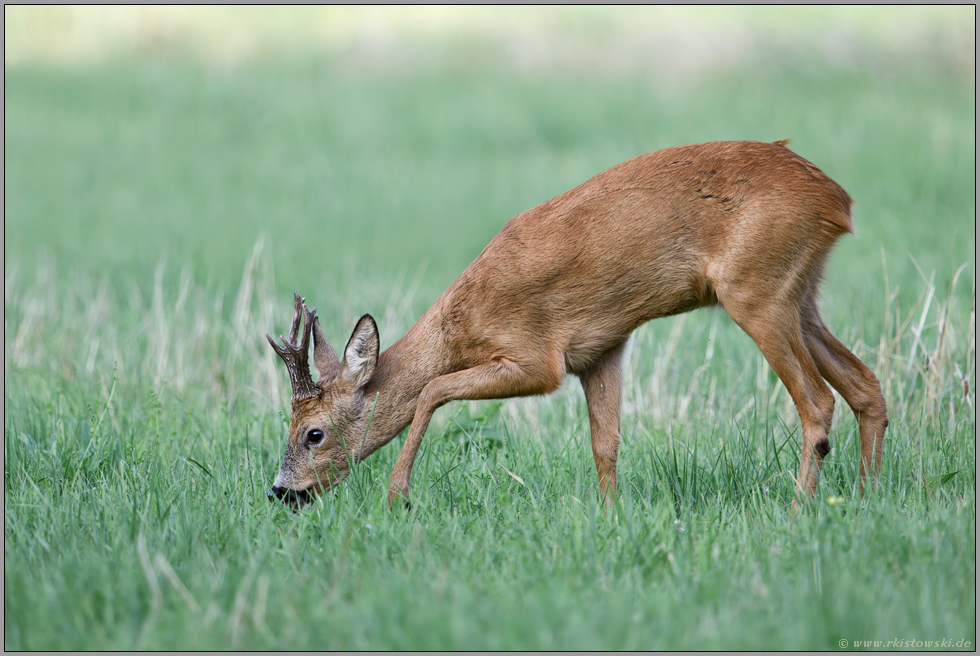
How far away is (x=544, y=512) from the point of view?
15.5ft

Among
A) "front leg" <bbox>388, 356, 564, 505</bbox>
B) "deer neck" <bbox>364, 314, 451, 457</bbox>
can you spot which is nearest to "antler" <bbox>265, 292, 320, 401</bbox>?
"deer neck" <bbox>364, 314, 451, 457</bbox>

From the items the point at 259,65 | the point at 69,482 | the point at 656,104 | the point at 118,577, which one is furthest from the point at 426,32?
the point at 118,577

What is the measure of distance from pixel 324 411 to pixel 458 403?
95.5 inches

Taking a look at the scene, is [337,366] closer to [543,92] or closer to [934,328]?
[934,328]

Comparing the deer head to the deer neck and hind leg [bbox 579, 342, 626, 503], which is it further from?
hind leg [bbox 579, 342, 626, 503]

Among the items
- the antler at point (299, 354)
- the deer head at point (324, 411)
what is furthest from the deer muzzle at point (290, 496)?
the antler at point (299, 354)

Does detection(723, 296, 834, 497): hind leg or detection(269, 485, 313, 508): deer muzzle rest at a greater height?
detection(723, 296, 834, 497): hind leg

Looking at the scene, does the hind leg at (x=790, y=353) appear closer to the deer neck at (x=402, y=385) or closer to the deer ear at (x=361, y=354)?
the deer neck at (x=402, y=385)

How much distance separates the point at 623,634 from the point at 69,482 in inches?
132

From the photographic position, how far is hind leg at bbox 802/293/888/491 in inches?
211

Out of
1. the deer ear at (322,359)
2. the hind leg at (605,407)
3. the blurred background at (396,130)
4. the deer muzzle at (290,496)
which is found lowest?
the deer muzzle at (290,496)

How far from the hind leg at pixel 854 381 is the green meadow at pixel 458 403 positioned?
0.12 meters

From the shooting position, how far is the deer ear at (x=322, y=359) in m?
5.40

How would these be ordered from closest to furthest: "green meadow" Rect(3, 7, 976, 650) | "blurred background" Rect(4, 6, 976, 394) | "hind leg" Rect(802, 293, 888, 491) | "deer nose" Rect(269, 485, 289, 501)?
"green meadow" Rect(3, 7, 976, 650), "deer nose" Rect(269, 485, 289, 501), "hind leg" Rect(802, 293, 888, 491), "blurred background" Rect(4, 6, 976, 394)
